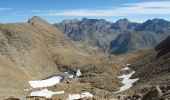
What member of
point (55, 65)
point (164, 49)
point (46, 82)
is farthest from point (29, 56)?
point (164, 49)

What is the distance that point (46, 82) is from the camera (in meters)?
110

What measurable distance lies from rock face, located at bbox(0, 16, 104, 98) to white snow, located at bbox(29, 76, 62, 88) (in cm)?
219

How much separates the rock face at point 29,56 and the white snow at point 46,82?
2191mm

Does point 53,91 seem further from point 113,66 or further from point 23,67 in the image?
point 113,66

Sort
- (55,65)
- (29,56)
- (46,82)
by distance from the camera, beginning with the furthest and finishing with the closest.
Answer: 1. (55,65)
2. (29,56)
3. (46,82)

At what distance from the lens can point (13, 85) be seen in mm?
98312

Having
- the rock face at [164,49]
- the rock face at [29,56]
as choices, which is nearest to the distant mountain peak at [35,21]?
the rock face at [29,56]

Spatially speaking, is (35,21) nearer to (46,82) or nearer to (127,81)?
(46,82)

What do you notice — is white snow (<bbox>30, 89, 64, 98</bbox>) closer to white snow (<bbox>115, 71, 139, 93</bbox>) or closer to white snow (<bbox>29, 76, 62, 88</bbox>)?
white snow (<bbox>29, 76, 62, 88</bbox>)

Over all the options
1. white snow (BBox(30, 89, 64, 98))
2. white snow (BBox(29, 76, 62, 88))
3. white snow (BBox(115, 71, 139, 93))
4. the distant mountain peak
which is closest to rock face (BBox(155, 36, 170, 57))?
white snow (BBox(115, 71, 139, 93))

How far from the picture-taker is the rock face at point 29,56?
4094 inches

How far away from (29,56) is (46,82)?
2055 centimetres

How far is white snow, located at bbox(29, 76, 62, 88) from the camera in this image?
105319mm

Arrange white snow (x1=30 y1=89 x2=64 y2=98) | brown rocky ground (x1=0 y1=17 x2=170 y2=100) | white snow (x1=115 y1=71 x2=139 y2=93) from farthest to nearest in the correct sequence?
white snow (x1=115 y1=71 x2=139 y2=93)
brown rocky ground (x1=0 y1=17 x2=170 y2=100)
white snow (x1=30 y1=89 x2=64 y2=98)
